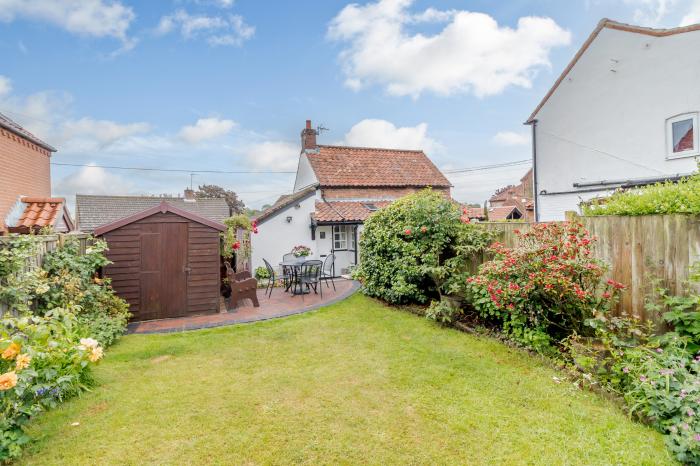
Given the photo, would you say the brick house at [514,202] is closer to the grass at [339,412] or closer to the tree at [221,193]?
the grass at [339,412]

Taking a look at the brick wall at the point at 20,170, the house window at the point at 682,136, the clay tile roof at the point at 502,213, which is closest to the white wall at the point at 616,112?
the house window at the point at 682,136

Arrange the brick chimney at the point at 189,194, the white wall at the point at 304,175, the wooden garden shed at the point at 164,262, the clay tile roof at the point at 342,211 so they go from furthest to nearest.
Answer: the brick chimney at the point at 189,194
the white wall at the point at 304,175
the clay tile roof at the point at 342,211
the wooden garden shed at the point at 164,262

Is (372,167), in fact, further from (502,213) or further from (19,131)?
(502,213)

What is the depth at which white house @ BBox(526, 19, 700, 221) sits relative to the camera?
9.53 metres

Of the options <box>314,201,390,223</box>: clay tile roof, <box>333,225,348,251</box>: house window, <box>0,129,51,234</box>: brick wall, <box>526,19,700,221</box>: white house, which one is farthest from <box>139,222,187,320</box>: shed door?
<box>526,19,700,221</box>: white house

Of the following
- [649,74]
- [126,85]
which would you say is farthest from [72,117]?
[649,74]

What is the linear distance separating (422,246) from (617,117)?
9.28 m

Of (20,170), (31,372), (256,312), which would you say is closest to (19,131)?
(20,170)

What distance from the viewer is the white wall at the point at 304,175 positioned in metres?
17.0

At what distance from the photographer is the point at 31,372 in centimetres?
279

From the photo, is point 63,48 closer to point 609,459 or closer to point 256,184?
point 609,459

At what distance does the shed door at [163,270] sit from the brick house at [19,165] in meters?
4.47

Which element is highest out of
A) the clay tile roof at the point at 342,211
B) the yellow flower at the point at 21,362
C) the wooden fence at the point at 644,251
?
the clay tile roof at the point at 342,211

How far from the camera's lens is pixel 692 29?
30.2 ft
